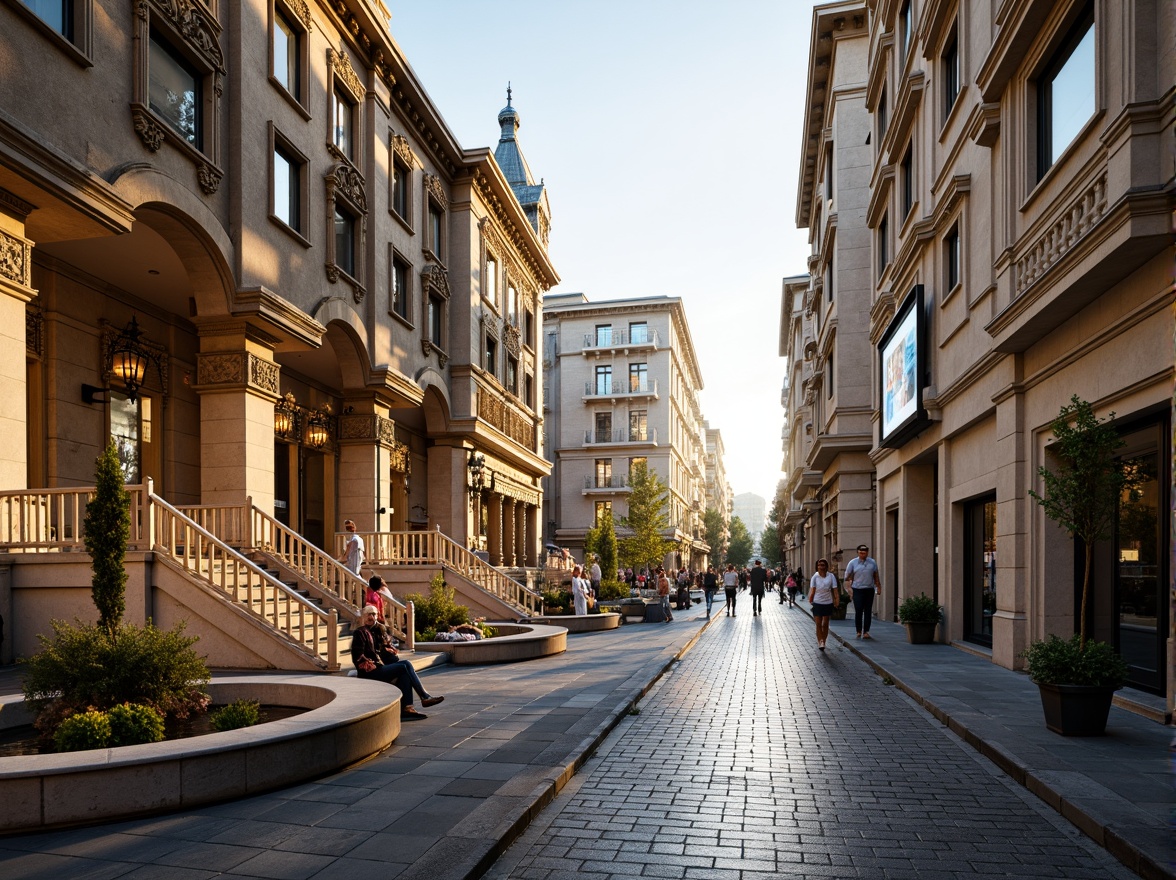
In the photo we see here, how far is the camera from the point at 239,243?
622 inches

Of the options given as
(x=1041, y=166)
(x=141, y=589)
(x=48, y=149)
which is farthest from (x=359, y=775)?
(x=1041, y=166)

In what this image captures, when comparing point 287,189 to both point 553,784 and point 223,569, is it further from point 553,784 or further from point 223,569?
point 553,784

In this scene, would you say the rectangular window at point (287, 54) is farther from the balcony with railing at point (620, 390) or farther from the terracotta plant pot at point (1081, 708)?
the balcony with railing at point (620, 390)

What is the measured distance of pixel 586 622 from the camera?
22.5 m

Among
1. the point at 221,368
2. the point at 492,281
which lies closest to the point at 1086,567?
the point at 221,368

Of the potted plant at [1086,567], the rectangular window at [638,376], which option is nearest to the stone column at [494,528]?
the potted plant at [1086,567]

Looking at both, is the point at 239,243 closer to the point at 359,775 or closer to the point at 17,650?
the point at 17,650

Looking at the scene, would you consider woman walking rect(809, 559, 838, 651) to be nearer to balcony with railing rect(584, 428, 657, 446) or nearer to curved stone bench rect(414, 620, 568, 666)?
curved stone bench rect(414, 620, 568, 666)

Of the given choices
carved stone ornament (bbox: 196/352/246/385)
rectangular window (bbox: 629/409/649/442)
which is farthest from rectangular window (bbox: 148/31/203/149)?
rectangular window (bbox: 629/409/649/442)

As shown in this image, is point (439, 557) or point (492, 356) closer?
point (439, 557)

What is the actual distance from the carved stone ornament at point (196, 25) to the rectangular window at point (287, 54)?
1934mm

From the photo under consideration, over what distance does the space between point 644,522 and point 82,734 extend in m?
48.1

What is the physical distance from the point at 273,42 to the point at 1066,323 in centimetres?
1577

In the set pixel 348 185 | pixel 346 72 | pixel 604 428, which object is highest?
pixel 346 72
